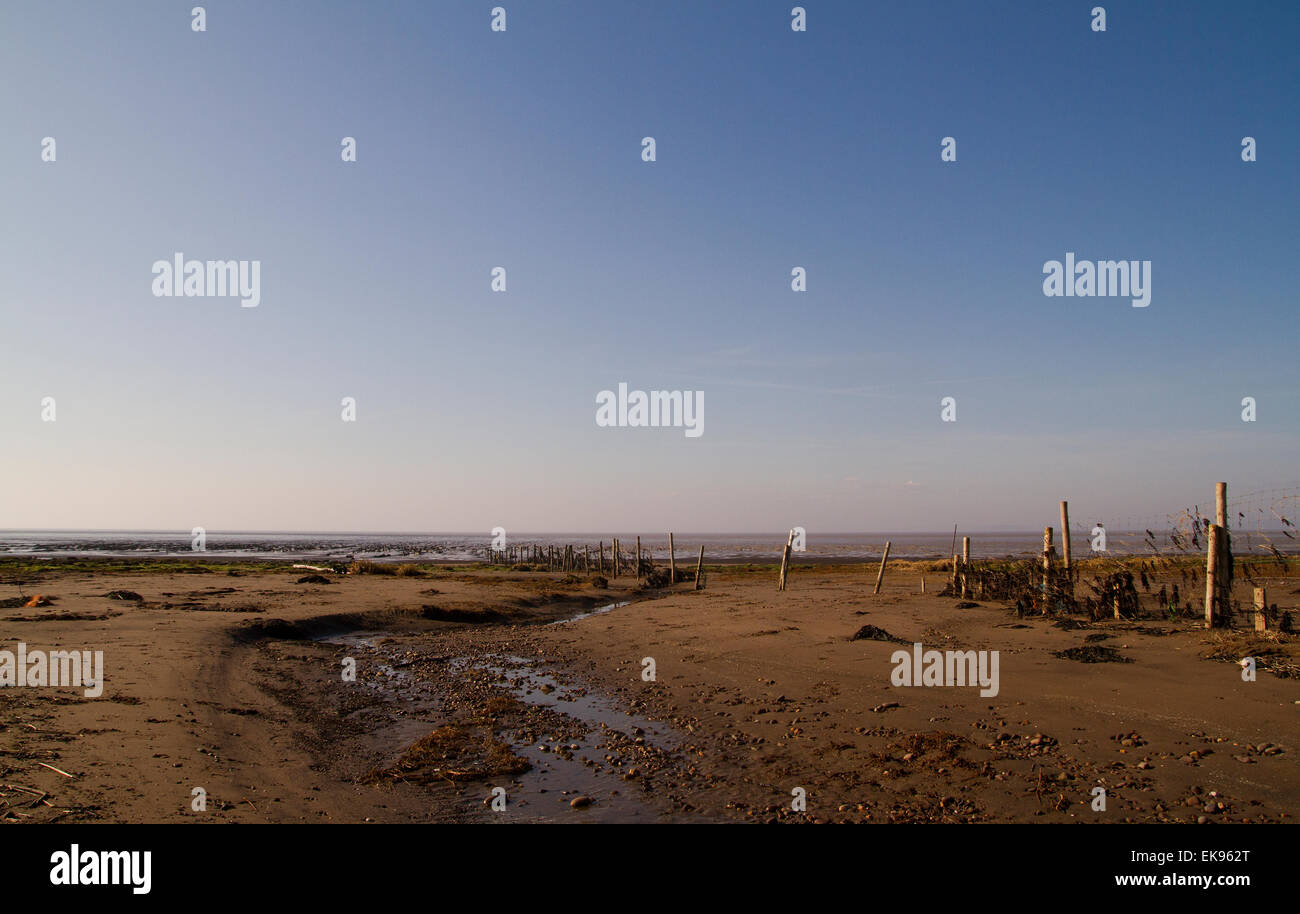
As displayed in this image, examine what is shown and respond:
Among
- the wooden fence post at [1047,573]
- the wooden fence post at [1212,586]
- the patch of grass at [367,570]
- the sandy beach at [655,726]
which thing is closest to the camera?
the sandy beach at [655,726]

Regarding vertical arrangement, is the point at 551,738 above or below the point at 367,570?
above

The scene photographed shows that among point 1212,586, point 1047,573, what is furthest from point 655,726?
point 1047,573

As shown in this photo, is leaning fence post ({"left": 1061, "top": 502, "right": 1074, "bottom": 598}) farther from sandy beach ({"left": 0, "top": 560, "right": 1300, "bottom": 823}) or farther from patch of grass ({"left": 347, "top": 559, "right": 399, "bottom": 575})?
patch of grass ({"left": 347, "top": 559, "right": 399, "bottom": 575})

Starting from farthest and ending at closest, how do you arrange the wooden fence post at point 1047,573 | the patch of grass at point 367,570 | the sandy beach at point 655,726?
the patch of grass at point 367,570
the wooden fence post at point 1047,573
the sandy beach at point 655,726

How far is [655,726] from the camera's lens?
10.3 metres

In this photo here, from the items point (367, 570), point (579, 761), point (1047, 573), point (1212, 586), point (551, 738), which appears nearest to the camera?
point (579, 761)

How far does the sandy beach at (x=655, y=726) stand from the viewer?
6.77m

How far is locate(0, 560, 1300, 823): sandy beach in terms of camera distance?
6.77 meters

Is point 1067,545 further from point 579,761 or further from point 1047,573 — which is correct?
point 579,761

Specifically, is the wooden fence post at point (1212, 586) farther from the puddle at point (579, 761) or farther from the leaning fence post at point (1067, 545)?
the puddle at point (579, 761)

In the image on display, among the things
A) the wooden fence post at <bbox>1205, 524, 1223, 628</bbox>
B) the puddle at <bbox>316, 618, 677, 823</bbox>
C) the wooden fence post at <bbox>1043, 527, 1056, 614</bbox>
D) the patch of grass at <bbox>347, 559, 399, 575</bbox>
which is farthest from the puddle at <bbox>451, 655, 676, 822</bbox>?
the patch of grass at <bbox>347, 559, 399, 575</bbox>

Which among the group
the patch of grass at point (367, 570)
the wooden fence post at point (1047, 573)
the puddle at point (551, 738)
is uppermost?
the wooden fence post at point (1047, 573)

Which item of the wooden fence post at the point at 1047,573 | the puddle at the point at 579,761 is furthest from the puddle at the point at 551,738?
the wooden fence post at the point at 1047,573
